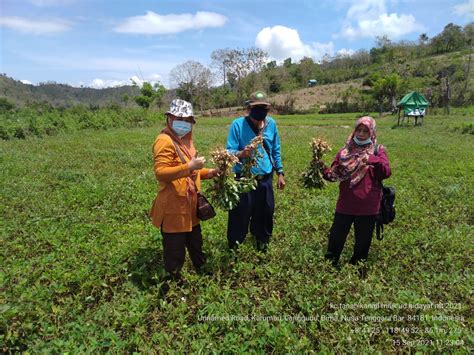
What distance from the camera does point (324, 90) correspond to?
2562 inches

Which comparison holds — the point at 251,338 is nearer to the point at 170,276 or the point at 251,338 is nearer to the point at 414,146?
the point at 170,276

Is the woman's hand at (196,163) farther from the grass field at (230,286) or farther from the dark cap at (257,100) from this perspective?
the grass field at (230,286)

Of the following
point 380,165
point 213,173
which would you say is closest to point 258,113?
point 213,173

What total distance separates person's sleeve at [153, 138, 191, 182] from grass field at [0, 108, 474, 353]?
1.21 meters

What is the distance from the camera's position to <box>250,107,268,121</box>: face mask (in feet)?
13.2

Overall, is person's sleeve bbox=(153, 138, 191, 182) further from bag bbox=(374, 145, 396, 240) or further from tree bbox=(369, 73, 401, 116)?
tree bbox=(369, 73, 401, 116)

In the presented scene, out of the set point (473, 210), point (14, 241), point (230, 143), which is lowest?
point (473, 210)

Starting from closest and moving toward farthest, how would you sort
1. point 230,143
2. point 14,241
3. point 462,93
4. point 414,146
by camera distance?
point 230,143, point 14,241, point 414,146, point 462,93

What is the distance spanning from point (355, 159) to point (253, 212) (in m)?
1.46

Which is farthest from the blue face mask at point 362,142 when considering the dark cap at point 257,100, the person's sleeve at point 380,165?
the dark cap at point 257,100

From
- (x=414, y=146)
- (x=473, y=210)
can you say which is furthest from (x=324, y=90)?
(x=473, y=210)

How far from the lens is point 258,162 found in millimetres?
4086

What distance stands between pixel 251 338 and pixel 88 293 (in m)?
1.99

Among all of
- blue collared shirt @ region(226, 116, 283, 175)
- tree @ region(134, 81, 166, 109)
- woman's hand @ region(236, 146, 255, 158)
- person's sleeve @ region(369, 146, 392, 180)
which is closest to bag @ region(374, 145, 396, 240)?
person's sleeve @ region(369, 146, 392, 180)
